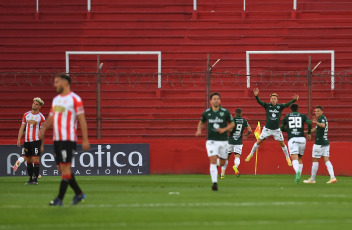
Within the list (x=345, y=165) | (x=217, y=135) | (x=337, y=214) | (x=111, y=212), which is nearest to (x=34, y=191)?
(x=217, y=135)

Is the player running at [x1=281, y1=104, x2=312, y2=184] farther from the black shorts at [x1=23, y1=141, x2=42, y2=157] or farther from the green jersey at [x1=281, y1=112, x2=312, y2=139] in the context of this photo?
the black shorts at [x1=23, y1=141, x2=42, y2=157]

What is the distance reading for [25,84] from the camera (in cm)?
2683

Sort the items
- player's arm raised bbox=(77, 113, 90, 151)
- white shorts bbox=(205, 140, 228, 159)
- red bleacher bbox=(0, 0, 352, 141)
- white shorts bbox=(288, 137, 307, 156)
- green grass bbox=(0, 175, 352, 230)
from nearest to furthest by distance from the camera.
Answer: green grass bbox=(0, 175, 352, 230) → player's arm raised bbox=(77, 113, 90, 151) → white shorts bbox=(205, 140, 228, 159) → white shorts bbox=(288, 137, 307, 156) → red bleacher bbox=(0, 0, 352, 141)

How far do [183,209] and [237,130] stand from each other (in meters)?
10.5

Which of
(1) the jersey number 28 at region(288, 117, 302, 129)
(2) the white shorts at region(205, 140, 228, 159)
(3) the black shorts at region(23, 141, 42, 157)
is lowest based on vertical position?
(3) the black shorts at region(23, 141, 42, 157)

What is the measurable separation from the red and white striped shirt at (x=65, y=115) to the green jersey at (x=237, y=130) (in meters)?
10.3

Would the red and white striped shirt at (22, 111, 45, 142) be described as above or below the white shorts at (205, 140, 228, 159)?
above

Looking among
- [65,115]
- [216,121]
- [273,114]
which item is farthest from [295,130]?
[65,115]

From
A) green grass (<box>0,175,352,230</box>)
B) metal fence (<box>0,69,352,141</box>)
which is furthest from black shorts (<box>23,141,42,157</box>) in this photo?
metal fence (<box>0,69,352,141</box>)

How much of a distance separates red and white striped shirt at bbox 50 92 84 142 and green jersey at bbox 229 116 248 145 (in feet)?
33.7

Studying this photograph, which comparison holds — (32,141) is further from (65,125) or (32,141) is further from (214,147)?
(65,125)

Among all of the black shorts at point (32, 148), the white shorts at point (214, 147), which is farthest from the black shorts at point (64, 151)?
the black shorts at point (32, 148)

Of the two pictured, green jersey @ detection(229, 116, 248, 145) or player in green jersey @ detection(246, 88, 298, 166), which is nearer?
green jersey @ detection(229, 116, 248, 145)

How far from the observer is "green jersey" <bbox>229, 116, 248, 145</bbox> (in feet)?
70.1
